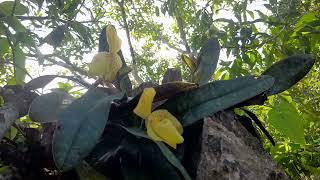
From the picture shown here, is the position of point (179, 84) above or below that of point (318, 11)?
below

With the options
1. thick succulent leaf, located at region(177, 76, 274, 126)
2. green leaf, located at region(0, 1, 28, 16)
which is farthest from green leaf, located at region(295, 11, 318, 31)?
green leaf, located at region(0, 1, 28, 16)

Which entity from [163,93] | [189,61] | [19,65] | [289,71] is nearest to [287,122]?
[289,71]

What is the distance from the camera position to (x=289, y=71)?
2.63 feet

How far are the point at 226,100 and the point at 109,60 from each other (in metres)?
0.25

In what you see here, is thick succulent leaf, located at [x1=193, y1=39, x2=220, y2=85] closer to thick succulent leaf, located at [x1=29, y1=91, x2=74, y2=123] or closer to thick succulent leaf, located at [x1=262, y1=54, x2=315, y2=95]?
thick succulent leaf, located at [x1=262, y1=54, x2=315, y2=95]

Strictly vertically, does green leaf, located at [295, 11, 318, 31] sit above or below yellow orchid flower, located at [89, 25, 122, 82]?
above

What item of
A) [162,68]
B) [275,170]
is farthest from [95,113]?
Answer: [162,68]

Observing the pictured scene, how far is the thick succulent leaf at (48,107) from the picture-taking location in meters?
0.59

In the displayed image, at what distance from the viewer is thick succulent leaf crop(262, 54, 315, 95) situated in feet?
2.61

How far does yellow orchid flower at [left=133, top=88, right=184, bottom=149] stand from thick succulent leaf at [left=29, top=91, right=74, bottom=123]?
142mm

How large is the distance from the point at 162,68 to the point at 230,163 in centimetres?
536

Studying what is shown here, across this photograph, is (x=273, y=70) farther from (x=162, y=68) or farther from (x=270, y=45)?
(x=162, y=68)

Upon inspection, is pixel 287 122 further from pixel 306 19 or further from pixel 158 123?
pixel 306 19

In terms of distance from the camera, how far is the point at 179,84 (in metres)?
0.66
